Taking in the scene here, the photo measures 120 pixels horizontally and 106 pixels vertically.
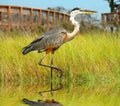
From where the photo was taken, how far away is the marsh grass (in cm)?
1065

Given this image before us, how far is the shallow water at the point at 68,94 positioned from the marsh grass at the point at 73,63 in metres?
0.42

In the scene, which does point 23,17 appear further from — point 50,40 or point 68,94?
point 68,94

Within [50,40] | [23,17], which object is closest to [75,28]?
[50,40]

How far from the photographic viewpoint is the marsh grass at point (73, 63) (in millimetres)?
10648

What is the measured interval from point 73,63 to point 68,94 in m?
2.58

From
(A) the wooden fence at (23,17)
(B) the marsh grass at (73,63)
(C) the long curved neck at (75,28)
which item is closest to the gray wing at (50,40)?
(C) the long curved neck at (75,28)

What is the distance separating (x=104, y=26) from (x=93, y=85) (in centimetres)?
460

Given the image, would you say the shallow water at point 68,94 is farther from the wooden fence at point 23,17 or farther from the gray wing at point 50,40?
the wooden fence at point 23,17

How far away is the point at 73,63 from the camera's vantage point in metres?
10.8

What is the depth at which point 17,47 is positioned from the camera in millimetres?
11469

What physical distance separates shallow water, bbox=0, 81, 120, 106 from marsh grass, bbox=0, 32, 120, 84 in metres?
0.42

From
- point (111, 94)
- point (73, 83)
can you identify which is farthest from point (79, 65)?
point (111, 94)

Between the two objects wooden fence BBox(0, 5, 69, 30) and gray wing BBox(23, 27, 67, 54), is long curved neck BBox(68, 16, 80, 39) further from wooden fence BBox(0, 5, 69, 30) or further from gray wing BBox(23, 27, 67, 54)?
wooden fence BBox(0, 5, 69, 30)

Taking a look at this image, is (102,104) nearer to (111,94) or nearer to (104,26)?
(111,94)
